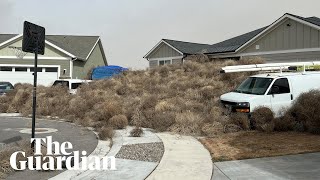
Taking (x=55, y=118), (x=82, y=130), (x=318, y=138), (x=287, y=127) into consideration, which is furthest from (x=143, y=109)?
(x=318, y=138)

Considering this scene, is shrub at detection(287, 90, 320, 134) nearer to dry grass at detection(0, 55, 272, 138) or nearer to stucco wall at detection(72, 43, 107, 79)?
dry grass at detection(0, 55, 272, 138)

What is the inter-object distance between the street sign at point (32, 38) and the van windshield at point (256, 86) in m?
8.24

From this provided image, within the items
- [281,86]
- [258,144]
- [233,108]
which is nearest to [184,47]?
[281,86]

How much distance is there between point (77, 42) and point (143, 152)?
36.3 meters

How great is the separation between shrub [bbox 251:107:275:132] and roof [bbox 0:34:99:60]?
29.6 metres

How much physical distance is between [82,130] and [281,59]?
15715mm

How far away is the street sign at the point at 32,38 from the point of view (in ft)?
28.8

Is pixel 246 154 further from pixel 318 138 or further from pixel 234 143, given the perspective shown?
pixel 318 138

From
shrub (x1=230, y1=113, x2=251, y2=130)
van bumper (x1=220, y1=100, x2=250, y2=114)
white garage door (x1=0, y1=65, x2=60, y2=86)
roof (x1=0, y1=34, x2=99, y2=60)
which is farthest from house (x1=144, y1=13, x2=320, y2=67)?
roof (x1=0, y1=34, x2=99, y2=60)

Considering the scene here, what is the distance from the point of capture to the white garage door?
36.8 m

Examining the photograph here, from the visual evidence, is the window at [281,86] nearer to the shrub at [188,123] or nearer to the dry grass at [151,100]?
the dry grass at [151,100]

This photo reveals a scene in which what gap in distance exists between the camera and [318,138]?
11.9 metres

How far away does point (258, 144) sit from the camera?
11.0 metres

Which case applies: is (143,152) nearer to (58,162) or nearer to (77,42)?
(58,162)
